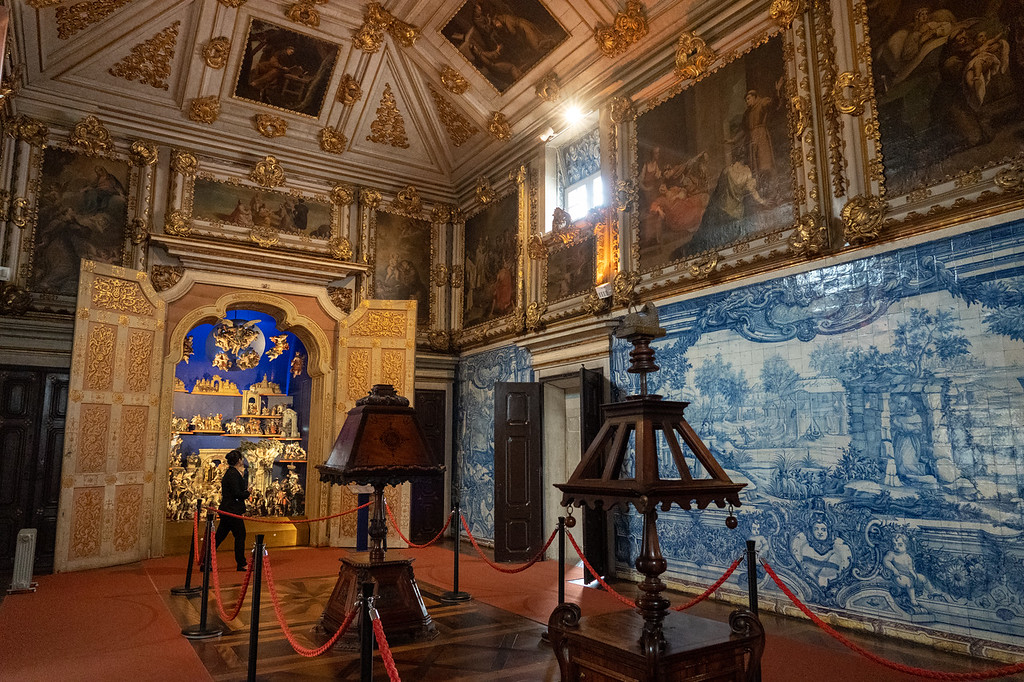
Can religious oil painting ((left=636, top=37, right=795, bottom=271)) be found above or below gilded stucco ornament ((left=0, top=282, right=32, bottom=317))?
above

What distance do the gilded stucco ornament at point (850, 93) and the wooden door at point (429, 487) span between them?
28.1 ft

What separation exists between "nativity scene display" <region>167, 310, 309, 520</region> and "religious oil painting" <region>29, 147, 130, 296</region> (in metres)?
2.75

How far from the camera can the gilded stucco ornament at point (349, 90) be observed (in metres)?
12.3

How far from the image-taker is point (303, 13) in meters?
11.0

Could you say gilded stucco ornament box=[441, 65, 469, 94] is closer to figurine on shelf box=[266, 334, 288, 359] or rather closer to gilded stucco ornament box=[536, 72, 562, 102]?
gilded stucco ornament box=[536, 72, 562, 102]

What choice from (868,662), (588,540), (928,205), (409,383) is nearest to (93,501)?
(409,383)

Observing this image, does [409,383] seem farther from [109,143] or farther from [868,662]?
[868,662]

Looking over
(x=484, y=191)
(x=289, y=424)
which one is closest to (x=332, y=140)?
(x=484, y=191)

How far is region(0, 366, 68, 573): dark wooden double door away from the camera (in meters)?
9.91

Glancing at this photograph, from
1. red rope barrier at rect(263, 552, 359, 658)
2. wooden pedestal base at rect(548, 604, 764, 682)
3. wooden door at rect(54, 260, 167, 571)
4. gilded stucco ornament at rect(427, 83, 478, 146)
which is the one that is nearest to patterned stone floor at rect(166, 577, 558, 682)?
red rope barrier at rect(263, 552, 359, 658)

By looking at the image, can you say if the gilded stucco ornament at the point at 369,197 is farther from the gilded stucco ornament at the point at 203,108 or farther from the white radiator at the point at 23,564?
the white radiator at the point at 23,564

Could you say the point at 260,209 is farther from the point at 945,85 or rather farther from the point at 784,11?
the point at 945,85

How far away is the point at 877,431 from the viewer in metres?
6.49

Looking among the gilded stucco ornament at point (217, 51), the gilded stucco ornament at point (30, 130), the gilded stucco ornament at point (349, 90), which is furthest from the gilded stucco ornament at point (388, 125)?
the gilded stucco ornament at point (30, 130)
